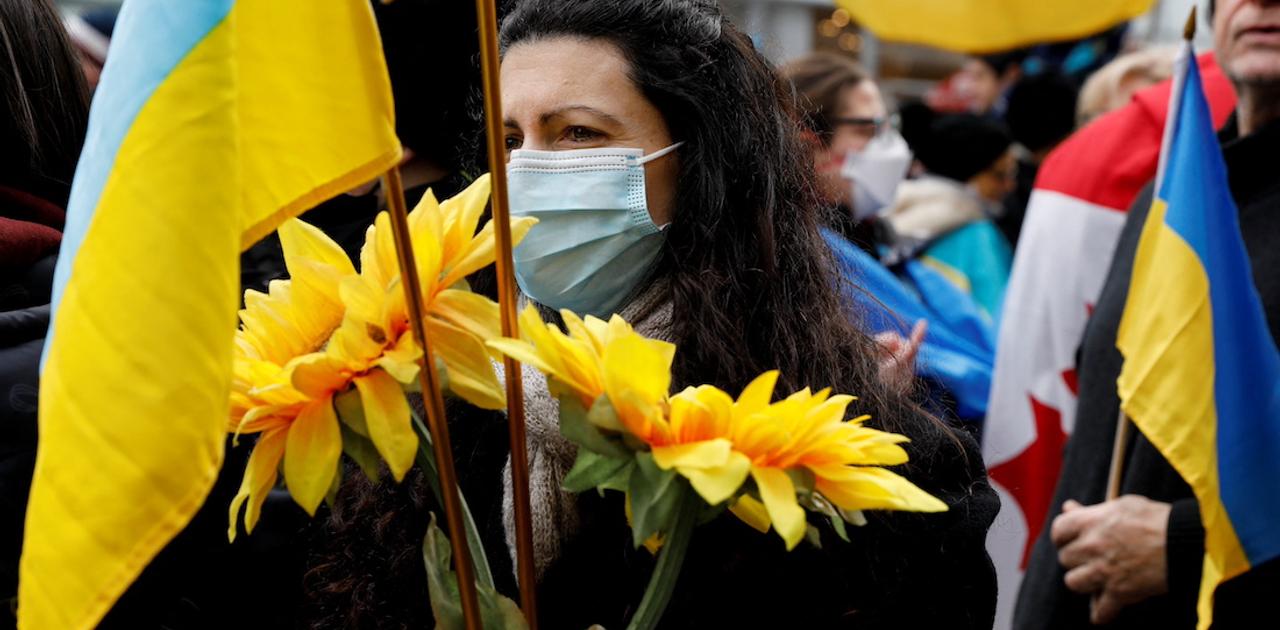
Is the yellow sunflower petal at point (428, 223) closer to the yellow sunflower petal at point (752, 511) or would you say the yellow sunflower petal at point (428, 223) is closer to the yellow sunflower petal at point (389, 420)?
the yellow sunflower petal at point (389, 420)

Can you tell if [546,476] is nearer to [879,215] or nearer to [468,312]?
[468,312]

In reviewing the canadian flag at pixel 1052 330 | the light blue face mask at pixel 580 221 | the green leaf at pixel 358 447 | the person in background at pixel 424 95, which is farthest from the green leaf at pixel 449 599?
the canadian flag at pixel 1052 330

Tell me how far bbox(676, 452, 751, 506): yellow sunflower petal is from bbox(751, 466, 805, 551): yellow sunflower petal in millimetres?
25

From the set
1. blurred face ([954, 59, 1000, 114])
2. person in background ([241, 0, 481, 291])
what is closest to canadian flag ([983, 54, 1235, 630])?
person in background ([241, 0, 481, 291])

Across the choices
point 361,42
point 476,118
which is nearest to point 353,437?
point 361,42

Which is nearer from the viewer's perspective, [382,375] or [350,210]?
[382,375]

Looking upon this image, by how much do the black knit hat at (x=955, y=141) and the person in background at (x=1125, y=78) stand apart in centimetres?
37

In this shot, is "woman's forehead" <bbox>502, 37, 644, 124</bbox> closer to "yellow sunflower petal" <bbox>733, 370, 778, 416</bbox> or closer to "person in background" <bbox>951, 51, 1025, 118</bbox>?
"yellow sunflower petal" <bbox>733, 370, 778, 416</bbox>

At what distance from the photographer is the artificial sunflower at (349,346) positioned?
129 centimetres

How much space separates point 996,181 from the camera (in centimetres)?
592

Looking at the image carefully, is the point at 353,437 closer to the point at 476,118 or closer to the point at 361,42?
the point at 361,42

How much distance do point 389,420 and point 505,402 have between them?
0.13 m

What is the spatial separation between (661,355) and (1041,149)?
17.3 ft

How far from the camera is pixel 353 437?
1.33m
